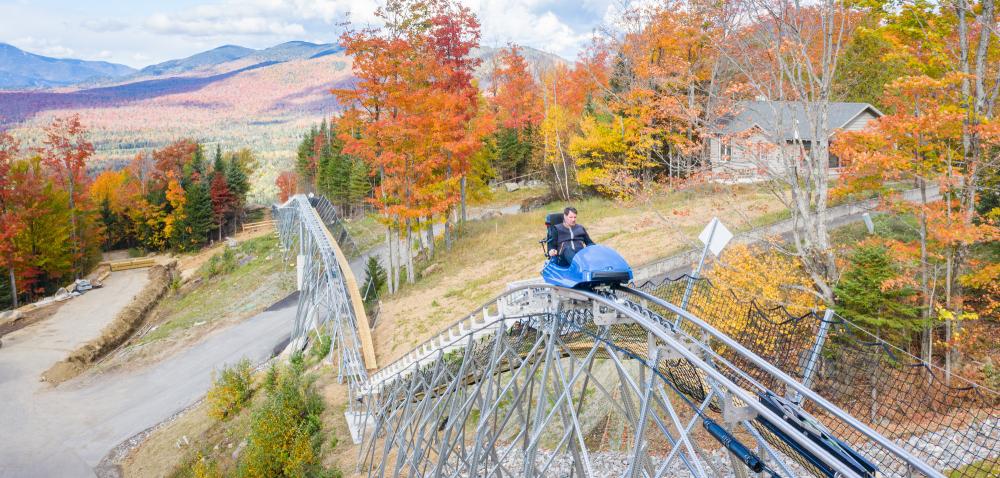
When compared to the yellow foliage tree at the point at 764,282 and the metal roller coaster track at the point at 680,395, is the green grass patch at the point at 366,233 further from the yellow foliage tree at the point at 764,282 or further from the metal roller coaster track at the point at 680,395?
the yellow foliage tree at the point at 764,282

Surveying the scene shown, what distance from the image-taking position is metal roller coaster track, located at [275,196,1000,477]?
5.46 metres

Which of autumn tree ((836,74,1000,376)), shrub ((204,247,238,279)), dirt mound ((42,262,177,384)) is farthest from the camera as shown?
shrub ((204,247,238,279))

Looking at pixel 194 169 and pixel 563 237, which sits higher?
pixel 194 169

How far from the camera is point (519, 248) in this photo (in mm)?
26234

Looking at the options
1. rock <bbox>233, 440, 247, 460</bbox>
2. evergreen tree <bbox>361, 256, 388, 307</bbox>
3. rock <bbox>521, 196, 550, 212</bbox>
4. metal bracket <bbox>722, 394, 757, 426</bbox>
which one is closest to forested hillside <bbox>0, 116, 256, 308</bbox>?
evergreen tree <bbox>361, 256, 388, 307</bbox>

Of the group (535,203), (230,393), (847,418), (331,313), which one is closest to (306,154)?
(535,203)

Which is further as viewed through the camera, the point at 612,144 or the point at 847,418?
the point at 612,144

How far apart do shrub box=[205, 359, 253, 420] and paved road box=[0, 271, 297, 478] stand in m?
3.03

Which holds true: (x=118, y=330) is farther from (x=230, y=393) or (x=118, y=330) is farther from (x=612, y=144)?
(x=612, y=144)

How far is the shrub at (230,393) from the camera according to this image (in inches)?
711

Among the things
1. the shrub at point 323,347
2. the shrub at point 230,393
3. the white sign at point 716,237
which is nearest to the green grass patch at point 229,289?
the shrub at point 230,393

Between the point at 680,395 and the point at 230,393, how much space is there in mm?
16222

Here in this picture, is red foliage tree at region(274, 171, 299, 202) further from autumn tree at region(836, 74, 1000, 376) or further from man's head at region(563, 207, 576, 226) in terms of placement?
autumn tree at region(836, 74, 1000, 376)

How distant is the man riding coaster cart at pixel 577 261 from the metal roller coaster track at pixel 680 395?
228 millimetres
